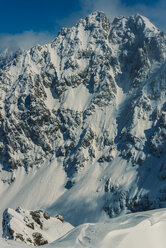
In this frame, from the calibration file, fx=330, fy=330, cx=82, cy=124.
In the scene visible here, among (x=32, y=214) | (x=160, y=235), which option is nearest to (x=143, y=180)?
(x=32, y=214)

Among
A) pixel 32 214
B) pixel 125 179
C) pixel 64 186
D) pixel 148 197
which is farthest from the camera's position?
pixel 64 186

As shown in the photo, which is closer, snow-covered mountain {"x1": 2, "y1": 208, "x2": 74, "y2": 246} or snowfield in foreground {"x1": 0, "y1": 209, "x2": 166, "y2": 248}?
snowfield in foreground {"x1": 0, "y1": 209, "x2": 166, "y2": 248}

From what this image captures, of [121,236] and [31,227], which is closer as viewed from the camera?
[121,236]

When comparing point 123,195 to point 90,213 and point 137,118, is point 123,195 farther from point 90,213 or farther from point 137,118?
point 137,118

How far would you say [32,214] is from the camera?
71625 millimetres

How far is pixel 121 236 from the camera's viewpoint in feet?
78.5

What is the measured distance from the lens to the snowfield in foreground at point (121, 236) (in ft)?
76.5

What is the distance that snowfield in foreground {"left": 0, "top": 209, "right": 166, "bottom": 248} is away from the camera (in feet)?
76.5

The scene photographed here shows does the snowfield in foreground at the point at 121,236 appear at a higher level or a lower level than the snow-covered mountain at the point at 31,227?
lower

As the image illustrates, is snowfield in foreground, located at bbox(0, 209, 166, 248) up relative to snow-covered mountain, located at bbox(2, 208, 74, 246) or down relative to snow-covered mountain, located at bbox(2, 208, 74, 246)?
down

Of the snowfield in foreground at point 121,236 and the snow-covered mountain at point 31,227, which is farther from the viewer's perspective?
the snow-covered mountain at point 31,227

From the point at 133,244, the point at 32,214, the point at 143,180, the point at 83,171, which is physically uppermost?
the point at 83,171

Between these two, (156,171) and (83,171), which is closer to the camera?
(156,171)

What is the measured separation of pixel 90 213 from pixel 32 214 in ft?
339
